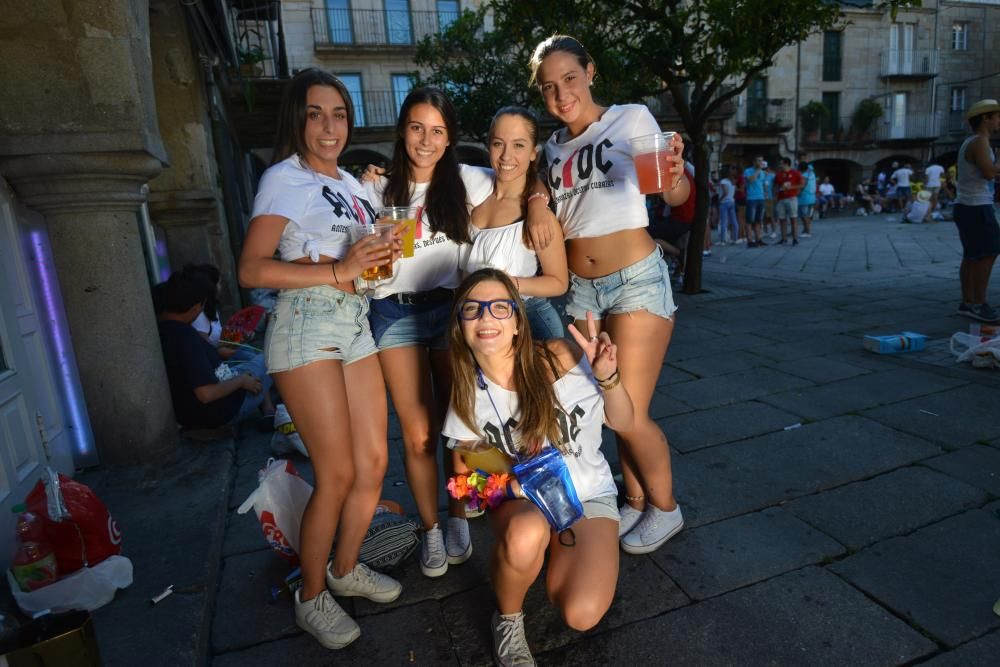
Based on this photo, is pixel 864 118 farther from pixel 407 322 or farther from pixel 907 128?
pixel 407 322

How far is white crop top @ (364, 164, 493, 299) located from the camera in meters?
2.20

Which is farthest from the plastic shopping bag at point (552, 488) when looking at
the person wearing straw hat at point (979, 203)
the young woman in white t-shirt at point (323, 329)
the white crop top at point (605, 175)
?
the person wearing straw hat at point (979, 203)

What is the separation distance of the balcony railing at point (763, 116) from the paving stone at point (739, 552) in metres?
26.4

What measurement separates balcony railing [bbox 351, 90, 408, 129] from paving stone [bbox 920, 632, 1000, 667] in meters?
22.6

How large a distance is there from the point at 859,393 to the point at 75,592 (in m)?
A: 4.24

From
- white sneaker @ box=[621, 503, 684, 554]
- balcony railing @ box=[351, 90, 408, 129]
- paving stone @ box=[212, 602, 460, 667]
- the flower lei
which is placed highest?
balcony railing @ box=[351, 90, 408, 129]

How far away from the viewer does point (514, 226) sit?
7.19 feet

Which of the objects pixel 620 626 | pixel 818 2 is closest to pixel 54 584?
pixel 620 626

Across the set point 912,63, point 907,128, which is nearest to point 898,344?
point 907,128

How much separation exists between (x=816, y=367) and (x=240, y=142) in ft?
36.8

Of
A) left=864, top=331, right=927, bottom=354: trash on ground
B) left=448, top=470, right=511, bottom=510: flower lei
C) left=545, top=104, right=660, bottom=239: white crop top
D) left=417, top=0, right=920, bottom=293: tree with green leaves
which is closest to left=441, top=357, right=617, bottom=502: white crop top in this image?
left=448, top=470, right=511, bottom=510: flower lei

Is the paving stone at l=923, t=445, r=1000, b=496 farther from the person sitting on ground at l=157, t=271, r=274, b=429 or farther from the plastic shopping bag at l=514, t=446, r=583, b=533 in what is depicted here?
the person sitting on ground at l=157, t=271, r=274, b=429

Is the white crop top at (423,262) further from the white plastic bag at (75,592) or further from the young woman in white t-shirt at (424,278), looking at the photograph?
the white plastic bag at (75,592)

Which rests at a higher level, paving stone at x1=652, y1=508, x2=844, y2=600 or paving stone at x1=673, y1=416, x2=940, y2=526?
paving stone at x1=652, y1=508, x2=844, y2=600
